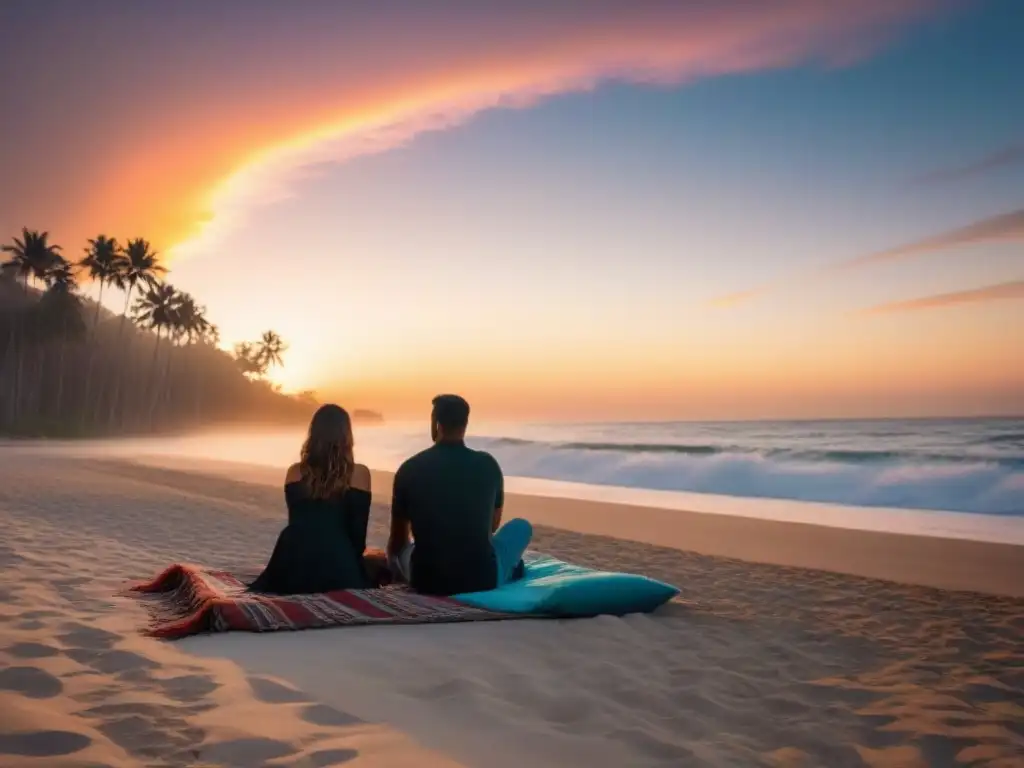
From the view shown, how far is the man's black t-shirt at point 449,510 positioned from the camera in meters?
4.91

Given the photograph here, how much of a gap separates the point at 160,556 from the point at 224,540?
157 centimetres

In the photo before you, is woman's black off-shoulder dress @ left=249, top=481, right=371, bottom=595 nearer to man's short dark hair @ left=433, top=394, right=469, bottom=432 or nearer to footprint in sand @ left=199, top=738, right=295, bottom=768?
man's short dark hair @ left=433, top=394, right=469, bottom=432

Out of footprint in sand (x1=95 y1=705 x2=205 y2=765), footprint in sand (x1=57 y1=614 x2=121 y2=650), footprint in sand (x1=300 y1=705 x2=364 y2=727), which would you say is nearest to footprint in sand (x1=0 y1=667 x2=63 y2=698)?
footprint in sand (x1=95 y1=705 x2=205 y2=765)

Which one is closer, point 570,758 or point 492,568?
point 570,758

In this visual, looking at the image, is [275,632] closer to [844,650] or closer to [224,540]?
[844,650]

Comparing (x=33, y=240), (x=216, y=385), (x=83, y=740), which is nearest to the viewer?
(x=83, y=740)

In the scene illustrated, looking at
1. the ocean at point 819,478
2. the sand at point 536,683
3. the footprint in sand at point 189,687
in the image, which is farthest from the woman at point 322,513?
the ocean at point 819,478

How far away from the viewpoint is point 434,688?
354 centimetres

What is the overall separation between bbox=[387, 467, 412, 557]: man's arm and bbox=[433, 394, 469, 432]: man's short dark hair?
1.41ft

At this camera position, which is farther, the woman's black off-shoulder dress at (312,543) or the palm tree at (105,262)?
the palm tree at (105,262)

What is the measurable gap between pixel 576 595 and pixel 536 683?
1394 millimetres

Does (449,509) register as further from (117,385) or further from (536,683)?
(117,385)

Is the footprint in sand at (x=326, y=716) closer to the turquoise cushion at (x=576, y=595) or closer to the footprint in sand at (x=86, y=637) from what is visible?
the footprint in sand at (x=86, y=637)

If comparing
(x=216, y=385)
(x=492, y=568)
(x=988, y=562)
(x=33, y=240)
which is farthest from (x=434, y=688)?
(x=216, y=385)
